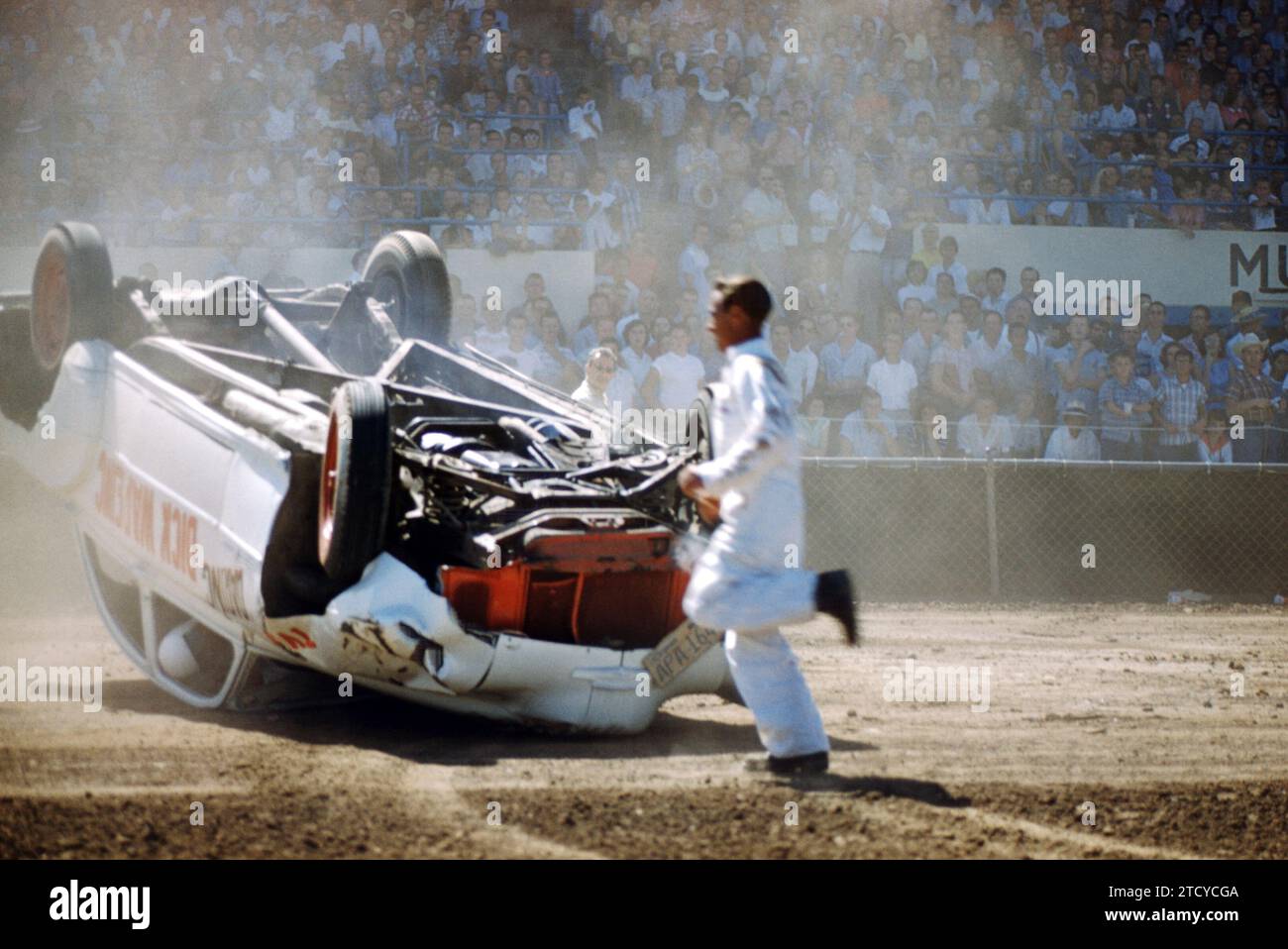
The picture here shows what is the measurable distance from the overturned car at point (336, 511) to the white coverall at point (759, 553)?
1.97 ft

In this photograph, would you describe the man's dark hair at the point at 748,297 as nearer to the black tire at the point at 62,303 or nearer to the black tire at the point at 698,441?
the black tire at the point at 698,441

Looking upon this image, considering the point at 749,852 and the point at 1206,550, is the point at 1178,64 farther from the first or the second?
the point at 749,852

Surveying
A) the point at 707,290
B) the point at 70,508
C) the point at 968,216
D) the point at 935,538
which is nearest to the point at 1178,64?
the point at 968,216

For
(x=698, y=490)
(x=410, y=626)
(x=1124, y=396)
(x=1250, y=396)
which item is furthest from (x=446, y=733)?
(x=1250, y=396)

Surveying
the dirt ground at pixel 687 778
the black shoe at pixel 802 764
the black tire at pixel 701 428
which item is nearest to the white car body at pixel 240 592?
the dirt ground at pixel 687 778

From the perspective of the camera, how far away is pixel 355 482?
244 inches

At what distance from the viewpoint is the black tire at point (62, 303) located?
25.0ft

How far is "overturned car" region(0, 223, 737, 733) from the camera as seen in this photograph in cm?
634

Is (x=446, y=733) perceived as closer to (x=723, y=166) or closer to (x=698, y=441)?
(x=698, y=441)

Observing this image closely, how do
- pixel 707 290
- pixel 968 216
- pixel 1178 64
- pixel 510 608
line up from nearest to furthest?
1. pixel 510 608
2. pixel 707 290
3. pixel 968 216
4. pixel 1178 64

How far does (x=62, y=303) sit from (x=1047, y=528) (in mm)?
8158

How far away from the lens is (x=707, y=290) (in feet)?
48.2

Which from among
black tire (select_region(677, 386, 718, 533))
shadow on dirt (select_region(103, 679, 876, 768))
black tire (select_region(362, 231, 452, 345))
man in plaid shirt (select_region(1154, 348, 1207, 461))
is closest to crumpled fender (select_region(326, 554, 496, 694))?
shadow on dirt (select_region(103, 679, 876, 768))

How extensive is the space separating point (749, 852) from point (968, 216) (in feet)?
39.6
